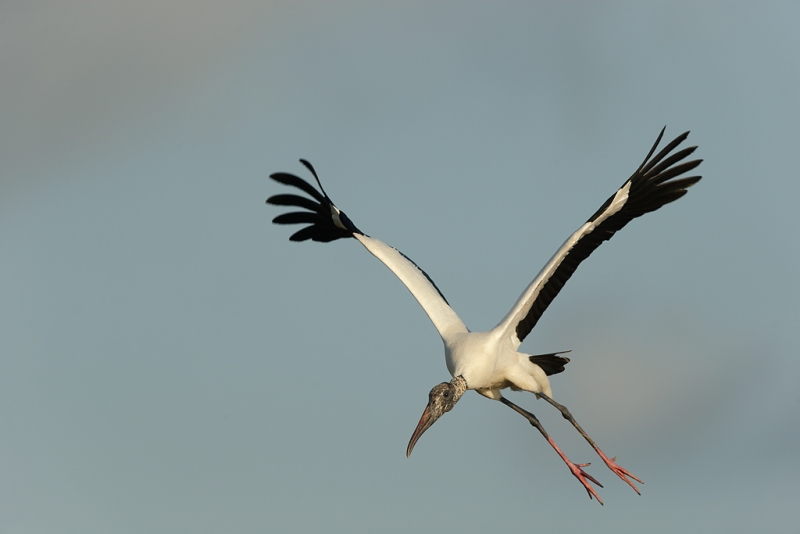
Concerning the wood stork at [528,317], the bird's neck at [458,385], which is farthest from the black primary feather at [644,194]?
the bird's neck at [458,385]

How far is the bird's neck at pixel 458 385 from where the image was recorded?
16.4 m

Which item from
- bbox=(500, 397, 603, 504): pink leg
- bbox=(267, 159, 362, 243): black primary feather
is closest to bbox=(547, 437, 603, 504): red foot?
bbox=(500, 397, 603, 504): pink leg

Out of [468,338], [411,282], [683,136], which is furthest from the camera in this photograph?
[411,282]

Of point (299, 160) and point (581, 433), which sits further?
point (581, 433)

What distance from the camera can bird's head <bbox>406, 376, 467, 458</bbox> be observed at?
639 inches

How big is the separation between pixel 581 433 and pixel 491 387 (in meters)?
1.64

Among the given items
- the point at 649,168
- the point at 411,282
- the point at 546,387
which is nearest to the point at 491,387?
the point at 546,387

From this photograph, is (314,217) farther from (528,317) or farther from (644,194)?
(644,194)

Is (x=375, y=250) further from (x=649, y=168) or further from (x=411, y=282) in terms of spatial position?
(x=649, y=168)

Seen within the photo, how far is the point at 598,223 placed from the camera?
53.5ft

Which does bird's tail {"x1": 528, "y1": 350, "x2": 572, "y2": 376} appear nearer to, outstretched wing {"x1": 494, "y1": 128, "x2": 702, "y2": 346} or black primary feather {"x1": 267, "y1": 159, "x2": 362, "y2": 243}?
outstretched wing {"x1": 494, "y1": 128, "x2": 702, "y2": 346}

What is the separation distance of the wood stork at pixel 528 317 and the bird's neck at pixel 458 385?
0.05 feet

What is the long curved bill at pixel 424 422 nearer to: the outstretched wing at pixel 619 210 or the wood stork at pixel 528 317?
the wood stork at pixel 528 317

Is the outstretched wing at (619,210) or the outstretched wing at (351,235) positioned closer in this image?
the outstretched wing at (619,210)
